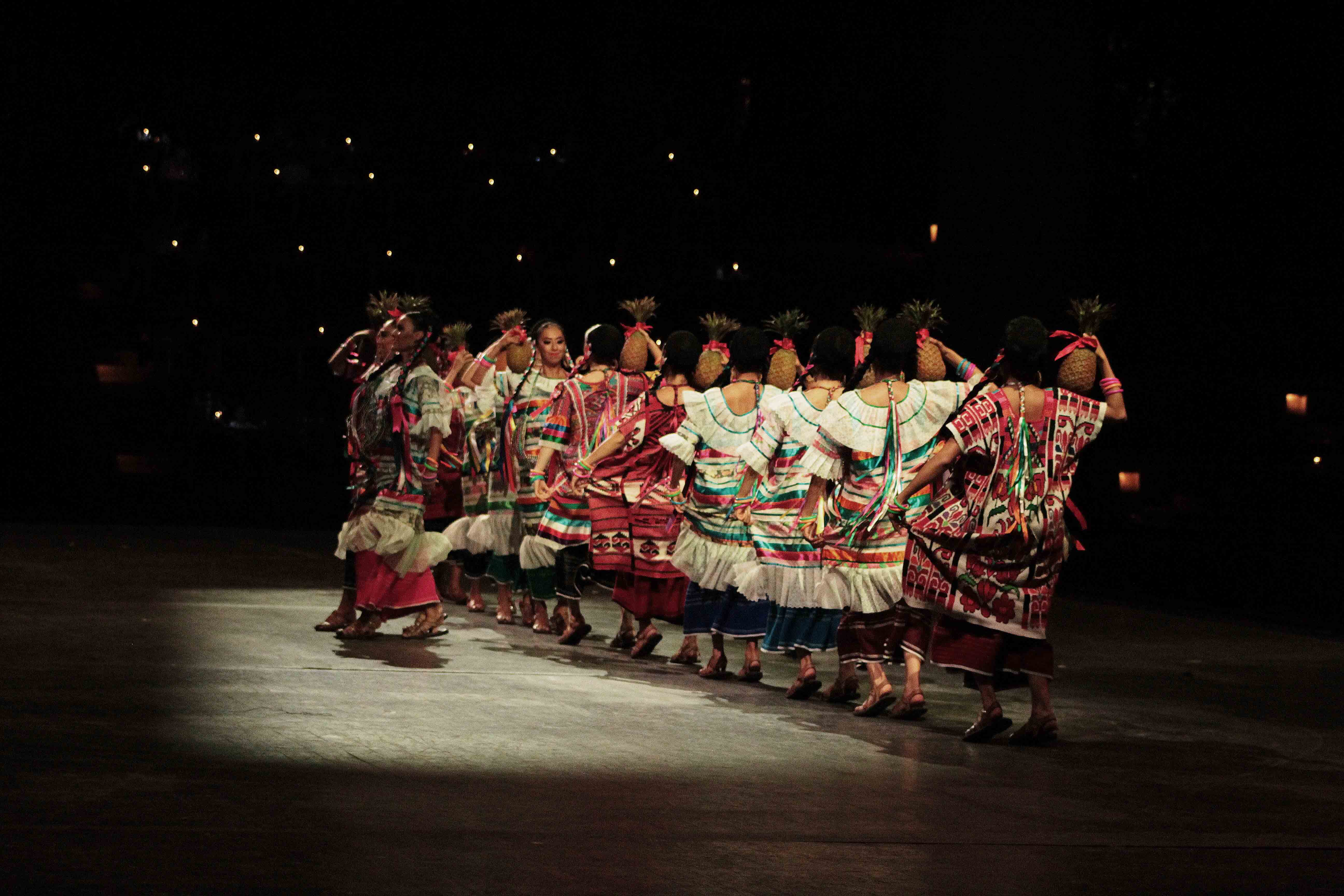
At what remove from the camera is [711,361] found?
9.27 meters

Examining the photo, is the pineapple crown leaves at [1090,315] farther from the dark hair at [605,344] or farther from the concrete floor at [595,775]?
the dark hair at [605,344]

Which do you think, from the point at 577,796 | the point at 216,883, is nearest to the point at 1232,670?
the point at 577,796

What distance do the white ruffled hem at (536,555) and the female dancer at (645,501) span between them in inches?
19.9

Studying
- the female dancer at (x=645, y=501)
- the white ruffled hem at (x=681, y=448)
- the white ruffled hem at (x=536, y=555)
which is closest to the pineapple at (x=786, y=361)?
the female dancer at (x=645, y=501)

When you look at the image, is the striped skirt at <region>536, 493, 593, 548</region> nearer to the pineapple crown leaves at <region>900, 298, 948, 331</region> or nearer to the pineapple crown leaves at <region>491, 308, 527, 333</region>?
the pineapple crown leaves at <region>491, 308, 527, 333</region>

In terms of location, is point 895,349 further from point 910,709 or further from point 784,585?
point 910,709

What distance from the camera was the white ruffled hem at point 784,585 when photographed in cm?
791

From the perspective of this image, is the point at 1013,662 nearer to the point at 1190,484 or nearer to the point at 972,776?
the point at 972,776

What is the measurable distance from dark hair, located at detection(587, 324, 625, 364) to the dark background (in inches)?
243

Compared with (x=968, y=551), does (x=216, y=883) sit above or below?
below

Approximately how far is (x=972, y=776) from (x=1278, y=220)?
35.1 feet

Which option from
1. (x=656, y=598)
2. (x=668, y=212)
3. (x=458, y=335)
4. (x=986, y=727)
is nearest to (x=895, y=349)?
(x=986, y=727)

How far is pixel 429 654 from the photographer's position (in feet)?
28.3

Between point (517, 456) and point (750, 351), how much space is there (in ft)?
7.09
